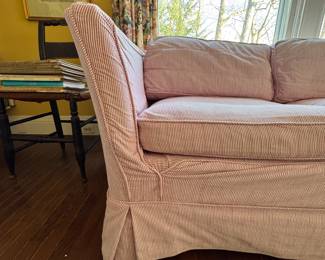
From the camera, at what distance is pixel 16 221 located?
2.78ft

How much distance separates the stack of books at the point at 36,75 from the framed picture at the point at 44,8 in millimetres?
731

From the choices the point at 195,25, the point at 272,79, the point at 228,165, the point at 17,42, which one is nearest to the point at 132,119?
the point at 228,165

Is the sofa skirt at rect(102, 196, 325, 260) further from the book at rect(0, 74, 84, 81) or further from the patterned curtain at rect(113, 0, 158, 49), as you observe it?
the patterned curtain at rect(113, 0, 158, 49)

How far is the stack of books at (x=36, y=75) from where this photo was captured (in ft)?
3.31

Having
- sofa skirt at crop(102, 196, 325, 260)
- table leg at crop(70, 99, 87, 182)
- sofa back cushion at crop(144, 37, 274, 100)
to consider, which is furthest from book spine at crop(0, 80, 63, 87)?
sofa skirt at crop(102, 196, 325, 260)

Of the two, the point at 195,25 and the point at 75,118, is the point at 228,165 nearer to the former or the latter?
the point at 75,118

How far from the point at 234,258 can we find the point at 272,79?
85 centimetres

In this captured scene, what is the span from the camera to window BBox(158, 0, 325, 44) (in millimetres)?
1521

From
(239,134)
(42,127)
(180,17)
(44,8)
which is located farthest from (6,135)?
(180,17)

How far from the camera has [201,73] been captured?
1.05 metres

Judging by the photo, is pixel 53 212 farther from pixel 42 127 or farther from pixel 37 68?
pixel 42 127

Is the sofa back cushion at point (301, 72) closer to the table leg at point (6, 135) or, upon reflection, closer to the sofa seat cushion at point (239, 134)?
the sofa seat cushion at point (239, 134)

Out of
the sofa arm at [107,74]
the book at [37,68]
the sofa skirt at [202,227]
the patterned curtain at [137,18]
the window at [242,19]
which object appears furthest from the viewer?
the window at [242,19]

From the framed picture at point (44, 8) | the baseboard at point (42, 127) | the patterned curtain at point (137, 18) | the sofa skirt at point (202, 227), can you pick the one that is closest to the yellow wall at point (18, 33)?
the framed picture at point (44, 8)
